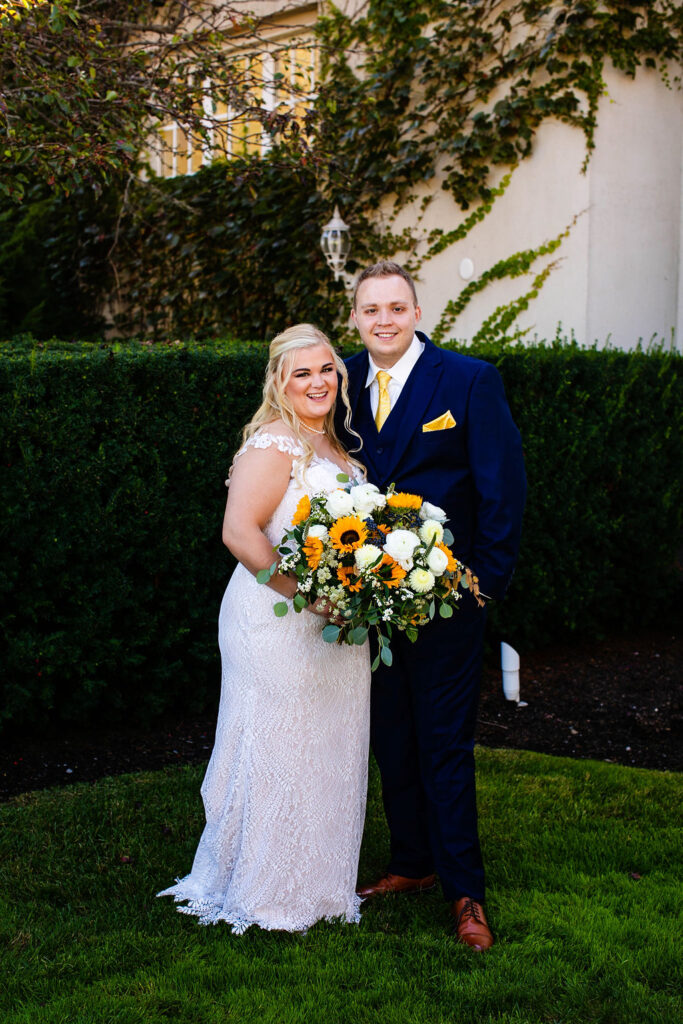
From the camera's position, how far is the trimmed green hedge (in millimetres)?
4625

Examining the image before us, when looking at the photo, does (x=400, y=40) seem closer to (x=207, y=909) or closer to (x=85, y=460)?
(x=85, y=460)

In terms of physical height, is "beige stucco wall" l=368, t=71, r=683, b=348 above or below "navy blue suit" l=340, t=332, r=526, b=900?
above

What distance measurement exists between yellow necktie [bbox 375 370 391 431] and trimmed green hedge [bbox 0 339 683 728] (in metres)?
1.79

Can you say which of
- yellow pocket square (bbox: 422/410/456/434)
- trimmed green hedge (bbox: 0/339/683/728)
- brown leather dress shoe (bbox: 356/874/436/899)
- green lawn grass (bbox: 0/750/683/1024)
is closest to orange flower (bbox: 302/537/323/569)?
yellow pocket square (bbox: 422/410/456/434)

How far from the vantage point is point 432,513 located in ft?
10.1

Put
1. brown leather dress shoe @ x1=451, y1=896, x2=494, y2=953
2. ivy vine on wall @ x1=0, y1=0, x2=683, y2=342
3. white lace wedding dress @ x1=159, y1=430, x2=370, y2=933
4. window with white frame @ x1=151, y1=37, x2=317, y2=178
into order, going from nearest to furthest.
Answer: brown leather dress shoe @ x1=451, y1=896, x2=494, y2=953
white lace wedding dress @ x1=159, y1=430, x2=370, y2=933
window with white frame @ x1=151, y1=37, x2=317, y2=178
ivy vine on wall @ x1=0, y1=0, x2=683, y2=342

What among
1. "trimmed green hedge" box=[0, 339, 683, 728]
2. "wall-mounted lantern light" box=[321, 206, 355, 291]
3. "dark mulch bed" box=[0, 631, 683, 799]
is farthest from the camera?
"wall-mounted lantern light" box=[321, 206, 355, 291]

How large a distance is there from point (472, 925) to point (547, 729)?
2282 mm

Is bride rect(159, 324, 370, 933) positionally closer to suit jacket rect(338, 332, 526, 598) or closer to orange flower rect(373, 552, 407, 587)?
suit jacket rect(338, 332, 526, 598)

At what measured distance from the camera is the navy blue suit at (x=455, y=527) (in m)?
3.27

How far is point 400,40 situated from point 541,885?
23.6 feet

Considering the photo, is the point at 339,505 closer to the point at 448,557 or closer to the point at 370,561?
the point at 370,561

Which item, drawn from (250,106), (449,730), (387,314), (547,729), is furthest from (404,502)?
(250,106)

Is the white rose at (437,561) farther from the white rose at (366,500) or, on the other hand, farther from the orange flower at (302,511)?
the orange flower at (302,511)
